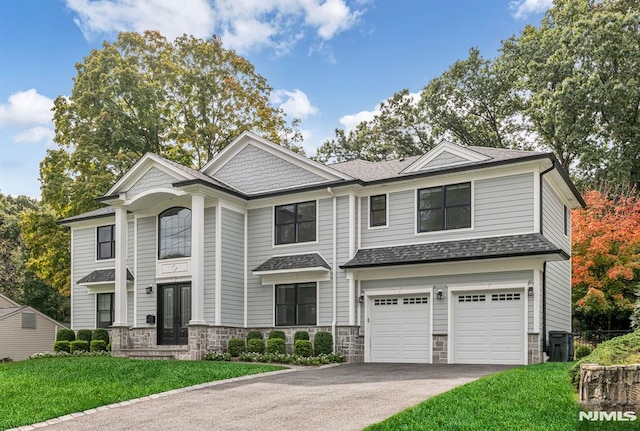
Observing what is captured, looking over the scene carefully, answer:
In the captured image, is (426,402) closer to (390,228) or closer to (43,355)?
(390,228)

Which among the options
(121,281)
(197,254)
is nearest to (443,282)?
(197,254)

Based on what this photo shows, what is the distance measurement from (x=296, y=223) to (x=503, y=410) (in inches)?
486

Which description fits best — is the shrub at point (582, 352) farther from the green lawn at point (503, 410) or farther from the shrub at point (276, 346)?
the green lawn at point (503, 410)

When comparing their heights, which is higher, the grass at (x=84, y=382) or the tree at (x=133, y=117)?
the tree at (x=133, y=117)

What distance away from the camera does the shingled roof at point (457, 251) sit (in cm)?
1631

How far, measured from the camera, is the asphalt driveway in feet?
30.7

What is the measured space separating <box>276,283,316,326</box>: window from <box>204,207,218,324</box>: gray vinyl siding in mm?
2036

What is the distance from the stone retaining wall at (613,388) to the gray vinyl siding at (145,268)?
15974 mm

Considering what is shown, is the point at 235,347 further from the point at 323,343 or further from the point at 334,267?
the point at 334,267

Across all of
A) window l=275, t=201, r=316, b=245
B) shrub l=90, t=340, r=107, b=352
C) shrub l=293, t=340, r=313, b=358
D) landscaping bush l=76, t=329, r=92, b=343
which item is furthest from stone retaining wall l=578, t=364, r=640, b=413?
landscaping bush l=76, t=329, r=92, b=343

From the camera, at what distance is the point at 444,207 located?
18.4m

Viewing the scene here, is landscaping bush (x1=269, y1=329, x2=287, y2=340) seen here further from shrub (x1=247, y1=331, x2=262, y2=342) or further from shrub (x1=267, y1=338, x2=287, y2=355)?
shrub (x1=247, y1=331, x2=262, y2=342)

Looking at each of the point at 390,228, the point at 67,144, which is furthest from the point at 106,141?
the point at 390,228

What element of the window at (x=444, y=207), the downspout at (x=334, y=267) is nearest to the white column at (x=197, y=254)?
the downspout at (x=334, y=267)
